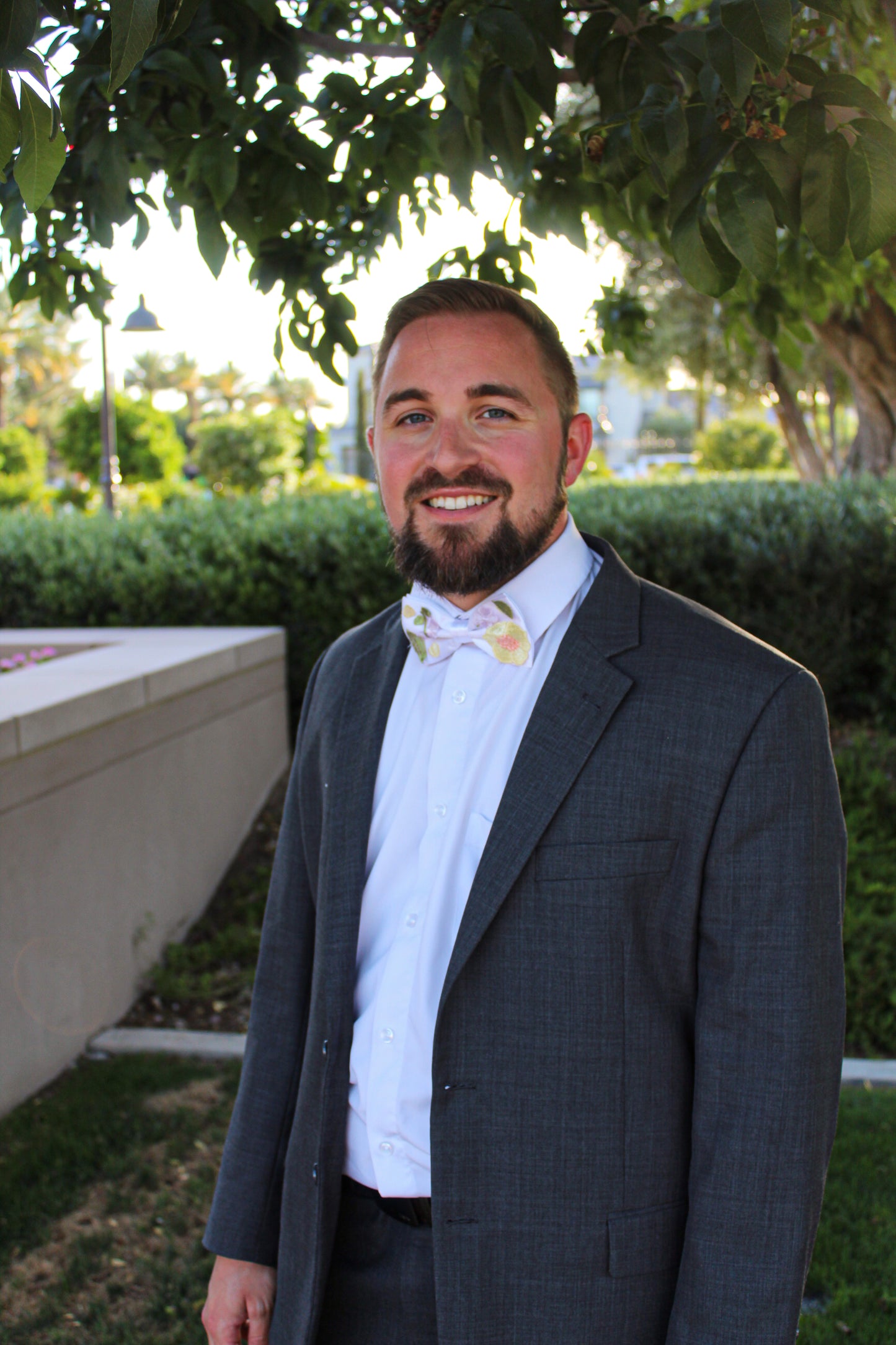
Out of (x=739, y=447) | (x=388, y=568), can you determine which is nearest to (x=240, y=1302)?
(x=388, y=568)

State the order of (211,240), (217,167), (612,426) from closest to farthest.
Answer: (217,167)
(211,240)
(612,426)

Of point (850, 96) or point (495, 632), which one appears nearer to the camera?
point (850, 96)

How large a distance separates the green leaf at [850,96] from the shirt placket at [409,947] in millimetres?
1065

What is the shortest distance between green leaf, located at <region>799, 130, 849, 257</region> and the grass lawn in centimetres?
268

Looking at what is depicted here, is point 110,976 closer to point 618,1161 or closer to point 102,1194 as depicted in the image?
point 102,1194

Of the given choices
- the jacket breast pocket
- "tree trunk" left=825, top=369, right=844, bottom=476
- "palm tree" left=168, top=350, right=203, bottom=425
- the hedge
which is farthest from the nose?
"palm tree" left=168, top=350, right=203, bottom=425

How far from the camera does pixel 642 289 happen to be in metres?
19.1

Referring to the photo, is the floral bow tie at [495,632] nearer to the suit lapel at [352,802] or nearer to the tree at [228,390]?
the suit lapel at [352,802]

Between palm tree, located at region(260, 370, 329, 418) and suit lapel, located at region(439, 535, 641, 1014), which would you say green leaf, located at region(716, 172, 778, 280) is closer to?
suit lapel, located at region(439, 535, 641, 1014)

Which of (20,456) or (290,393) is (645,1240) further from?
(290,393)

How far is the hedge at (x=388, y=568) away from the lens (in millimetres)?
6387

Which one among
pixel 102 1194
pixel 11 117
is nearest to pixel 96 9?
pixel 11 117

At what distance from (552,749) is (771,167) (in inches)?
37.5

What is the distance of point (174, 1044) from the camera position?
4.58 m
